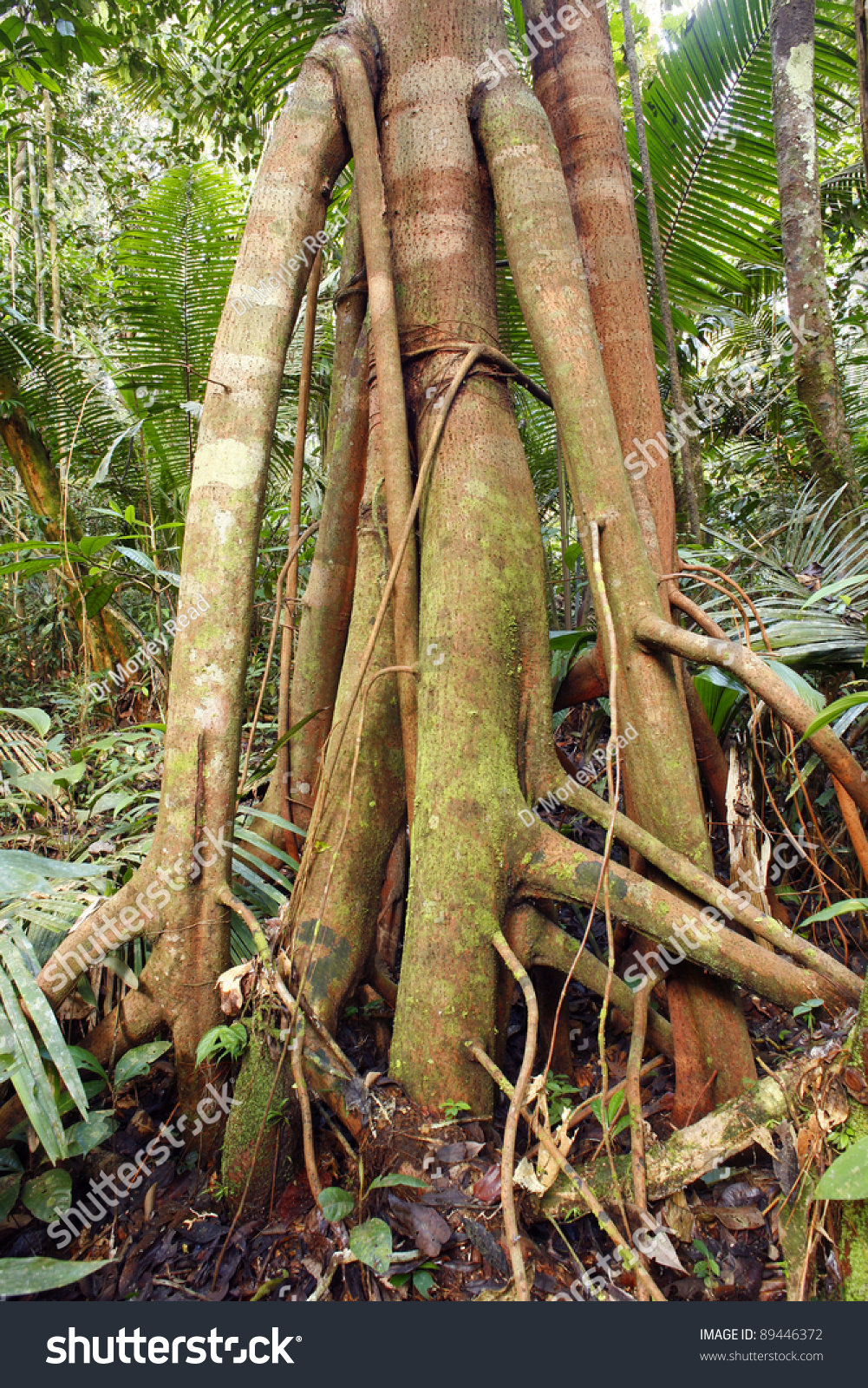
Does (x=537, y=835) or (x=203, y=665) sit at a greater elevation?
(x=203, y=665)

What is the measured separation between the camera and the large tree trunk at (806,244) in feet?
9.09

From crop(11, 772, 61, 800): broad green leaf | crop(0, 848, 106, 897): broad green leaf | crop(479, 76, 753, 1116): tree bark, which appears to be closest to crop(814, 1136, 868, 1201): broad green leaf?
crop(479, 76, 753, 1116): tree bark

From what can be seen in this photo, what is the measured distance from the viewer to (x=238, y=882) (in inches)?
88.7

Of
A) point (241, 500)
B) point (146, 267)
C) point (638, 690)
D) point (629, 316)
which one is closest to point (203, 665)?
point (241, 500)

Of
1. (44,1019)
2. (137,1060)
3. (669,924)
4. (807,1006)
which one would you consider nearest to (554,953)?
(669,924)

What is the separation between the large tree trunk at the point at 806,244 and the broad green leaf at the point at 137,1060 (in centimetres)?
299

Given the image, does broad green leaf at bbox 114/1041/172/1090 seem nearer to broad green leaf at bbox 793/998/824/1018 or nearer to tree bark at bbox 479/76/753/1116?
tree bark at bbox 479/76/753/1116

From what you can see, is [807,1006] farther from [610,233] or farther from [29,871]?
[610,233]

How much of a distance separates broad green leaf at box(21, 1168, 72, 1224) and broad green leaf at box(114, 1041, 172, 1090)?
186 millimetres

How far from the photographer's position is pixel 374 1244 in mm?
1296

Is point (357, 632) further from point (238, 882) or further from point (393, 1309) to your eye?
point (393, 1309)

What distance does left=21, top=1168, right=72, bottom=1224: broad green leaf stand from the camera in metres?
1.48

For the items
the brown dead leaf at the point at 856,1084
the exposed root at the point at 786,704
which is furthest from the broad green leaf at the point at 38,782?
the brown dead leaf at the point at 856,1084

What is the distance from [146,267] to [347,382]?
1676 millimetres
